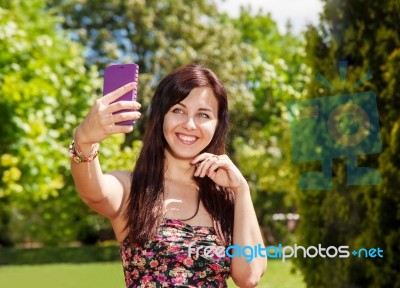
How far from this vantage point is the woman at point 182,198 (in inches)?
103

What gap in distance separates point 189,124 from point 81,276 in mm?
15812

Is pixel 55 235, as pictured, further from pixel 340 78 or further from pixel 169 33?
pixel 340 78

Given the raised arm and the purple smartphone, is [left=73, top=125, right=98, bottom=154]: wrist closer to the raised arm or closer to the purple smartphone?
the raised arm

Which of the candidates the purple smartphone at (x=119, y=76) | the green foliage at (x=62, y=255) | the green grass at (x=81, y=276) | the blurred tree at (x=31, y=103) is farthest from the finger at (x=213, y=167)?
the green foliage at (x=62, y=255)

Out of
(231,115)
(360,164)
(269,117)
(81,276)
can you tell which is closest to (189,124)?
(360,164)

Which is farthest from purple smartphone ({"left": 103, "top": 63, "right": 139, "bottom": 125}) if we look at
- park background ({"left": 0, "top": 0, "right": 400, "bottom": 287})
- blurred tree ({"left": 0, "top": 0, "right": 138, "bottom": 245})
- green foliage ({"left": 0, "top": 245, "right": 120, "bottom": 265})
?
green foliage ({"left": 0, "top": 245, "right": 120, "bottom": 265})

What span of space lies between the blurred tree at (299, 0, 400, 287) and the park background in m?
0.01

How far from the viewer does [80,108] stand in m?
17.9

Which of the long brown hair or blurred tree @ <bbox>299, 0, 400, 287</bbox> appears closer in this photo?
the long brown hair

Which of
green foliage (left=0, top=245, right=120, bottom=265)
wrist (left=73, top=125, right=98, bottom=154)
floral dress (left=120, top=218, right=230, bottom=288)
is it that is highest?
wrist (left=73, top=125, right=98, bottom=154)

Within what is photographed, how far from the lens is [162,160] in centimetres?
283

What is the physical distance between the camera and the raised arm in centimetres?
220

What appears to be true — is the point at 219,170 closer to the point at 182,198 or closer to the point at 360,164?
the point at 182,198

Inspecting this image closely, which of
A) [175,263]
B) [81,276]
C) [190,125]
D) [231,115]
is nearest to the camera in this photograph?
[175,263]
